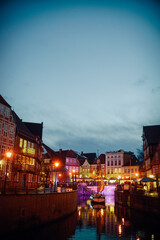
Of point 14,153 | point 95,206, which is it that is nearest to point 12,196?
point 14,153

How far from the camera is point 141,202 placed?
130 feet

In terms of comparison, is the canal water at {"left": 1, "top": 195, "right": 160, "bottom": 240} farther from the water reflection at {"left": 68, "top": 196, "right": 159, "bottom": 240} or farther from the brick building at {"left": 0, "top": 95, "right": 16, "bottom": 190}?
the brick building at {"left": 0, "top": 95, "right": 16, "bottom": 190}

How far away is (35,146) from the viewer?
49.2m

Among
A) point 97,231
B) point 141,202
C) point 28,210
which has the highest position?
point 28,210

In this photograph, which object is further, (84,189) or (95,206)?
(84,189)

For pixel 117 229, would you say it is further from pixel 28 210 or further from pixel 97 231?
pixel 28 210

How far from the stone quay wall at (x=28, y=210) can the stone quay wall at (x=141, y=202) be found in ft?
44.8

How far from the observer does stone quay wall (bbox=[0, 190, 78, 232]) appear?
2031cm

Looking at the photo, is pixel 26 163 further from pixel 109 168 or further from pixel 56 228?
pixel 109 168

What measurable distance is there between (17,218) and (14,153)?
2005 cm

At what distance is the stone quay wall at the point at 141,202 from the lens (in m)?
32.6

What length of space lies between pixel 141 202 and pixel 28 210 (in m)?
23.7

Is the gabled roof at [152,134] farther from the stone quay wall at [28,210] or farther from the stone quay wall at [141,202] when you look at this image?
the stone quay wall at [28,210]

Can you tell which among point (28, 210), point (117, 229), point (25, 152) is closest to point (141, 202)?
point (117, 229)
